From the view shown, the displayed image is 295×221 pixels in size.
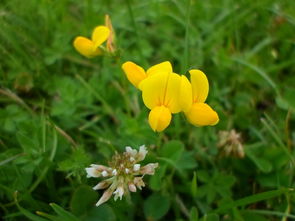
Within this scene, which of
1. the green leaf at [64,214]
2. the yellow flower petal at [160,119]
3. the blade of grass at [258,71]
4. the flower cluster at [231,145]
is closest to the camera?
the yellow flower petal at [160,119]

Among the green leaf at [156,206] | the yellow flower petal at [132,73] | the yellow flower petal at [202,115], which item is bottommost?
the green leaf at [156,206]

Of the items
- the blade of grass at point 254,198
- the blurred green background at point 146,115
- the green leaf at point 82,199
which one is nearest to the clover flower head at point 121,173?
the blurred green background at point 146,115

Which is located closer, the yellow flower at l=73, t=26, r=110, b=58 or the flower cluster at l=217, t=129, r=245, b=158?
the yellow flower at l=73, t=26, r=110, b=58

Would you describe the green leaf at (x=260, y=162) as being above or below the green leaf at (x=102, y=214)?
above

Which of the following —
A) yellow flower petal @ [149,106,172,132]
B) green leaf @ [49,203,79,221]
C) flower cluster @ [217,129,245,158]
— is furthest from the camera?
flower cluster @ [217,129,245,158]

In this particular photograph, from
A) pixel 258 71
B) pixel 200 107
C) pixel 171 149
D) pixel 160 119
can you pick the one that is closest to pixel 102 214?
pixel 171 149

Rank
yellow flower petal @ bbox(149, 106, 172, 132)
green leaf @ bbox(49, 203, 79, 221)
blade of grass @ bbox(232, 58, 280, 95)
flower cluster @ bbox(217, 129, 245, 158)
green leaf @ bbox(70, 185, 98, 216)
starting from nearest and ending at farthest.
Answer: yellow flower petal @ bbox(149, 106, 172, 132) < green leaf @ bbox(49, 203, 79, 221) < green leaf @ bbox(70, 185, 98, 216) < flower cluster @ bbox(217, 129, 245, 158) < blade of grass @ bbox(232, 58, 280, 95)

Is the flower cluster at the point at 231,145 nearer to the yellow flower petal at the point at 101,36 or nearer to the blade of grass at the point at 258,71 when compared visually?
the blade of grass at the point at 258,71

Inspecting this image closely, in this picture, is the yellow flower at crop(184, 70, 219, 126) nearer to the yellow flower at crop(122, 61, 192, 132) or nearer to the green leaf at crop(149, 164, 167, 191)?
the yellow flower at crop(122, 61, 192, 132)

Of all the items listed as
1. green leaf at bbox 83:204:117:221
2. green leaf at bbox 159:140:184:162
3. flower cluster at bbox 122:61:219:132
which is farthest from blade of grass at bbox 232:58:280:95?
green leaf at bbox 83:204:117:221

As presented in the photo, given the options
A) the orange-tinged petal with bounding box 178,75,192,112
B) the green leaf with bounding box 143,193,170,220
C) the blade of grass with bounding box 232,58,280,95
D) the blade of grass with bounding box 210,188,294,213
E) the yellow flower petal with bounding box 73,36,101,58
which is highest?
the blade of grass with bounding box 232,58,280,95
